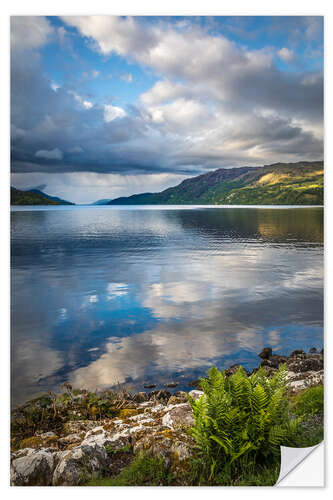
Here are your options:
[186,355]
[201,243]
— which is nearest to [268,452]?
[186,355]

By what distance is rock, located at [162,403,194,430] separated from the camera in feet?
13.8

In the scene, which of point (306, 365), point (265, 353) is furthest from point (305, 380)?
point (265, 353)

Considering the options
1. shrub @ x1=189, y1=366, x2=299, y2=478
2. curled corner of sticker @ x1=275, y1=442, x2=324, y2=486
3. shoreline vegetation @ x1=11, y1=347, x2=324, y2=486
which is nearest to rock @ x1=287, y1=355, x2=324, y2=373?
shoreline vegetation @ x1=11, y1=347, x2=324, y2=486

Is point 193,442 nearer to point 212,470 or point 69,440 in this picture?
point 212,470

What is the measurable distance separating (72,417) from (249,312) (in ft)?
22.6

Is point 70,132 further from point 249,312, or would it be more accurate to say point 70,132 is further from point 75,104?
point 249,312

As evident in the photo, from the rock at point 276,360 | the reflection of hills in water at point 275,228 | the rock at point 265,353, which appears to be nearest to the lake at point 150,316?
the rock at point 265,353

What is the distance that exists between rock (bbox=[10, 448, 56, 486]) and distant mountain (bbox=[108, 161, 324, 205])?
690 cm

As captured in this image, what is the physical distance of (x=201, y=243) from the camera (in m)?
27.3

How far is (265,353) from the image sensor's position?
7.86m

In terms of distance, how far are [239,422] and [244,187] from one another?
1272 inches

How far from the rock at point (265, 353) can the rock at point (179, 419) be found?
12.5ft

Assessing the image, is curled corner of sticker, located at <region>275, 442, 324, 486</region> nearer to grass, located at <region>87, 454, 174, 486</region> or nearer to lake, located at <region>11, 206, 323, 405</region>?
grass, located at <region>87, 454, 174, 486</region>

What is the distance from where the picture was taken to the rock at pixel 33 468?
3949 millimetres
